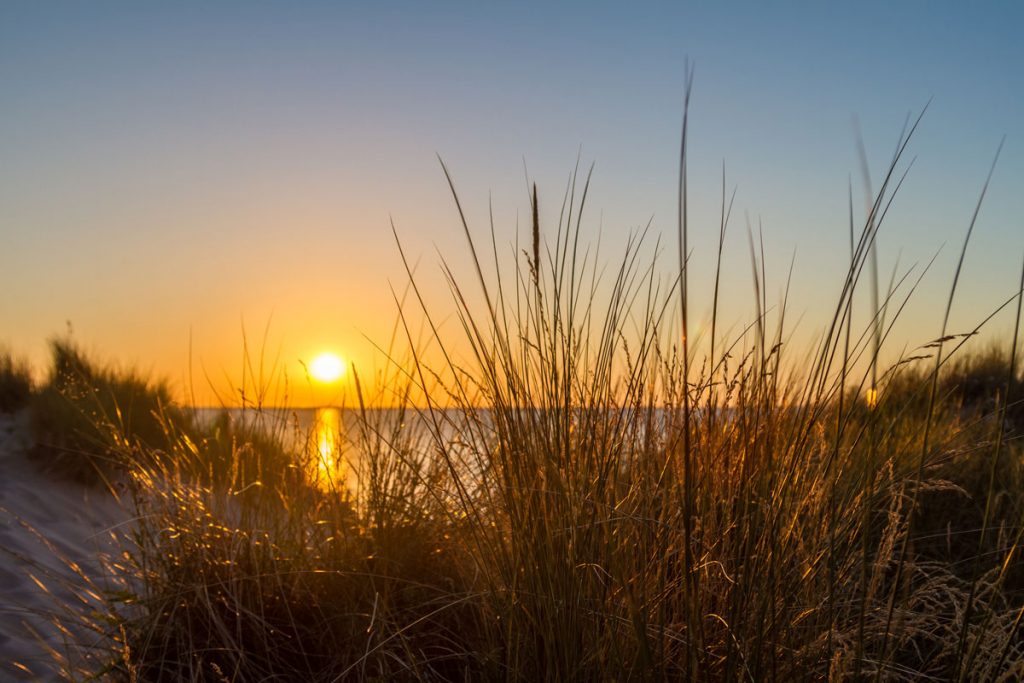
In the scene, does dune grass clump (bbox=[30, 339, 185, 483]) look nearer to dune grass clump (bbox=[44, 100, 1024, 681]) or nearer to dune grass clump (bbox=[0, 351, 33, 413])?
dune grass clump (bbox=[0, 351, 33, 413])

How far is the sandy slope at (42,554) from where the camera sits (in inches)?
99.2

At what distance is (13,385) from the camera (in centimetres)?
788

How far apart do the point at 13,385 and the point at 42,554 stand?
4.75m

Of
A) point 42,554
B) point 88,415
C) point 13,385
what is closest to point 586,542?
point 42,554

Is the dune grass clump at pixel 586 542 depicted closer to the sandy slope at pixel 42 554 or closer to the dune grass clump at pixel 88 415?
the sandy slope at pixel 42 554

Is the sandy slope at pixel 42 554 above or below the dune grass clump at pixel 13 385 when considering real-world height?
below

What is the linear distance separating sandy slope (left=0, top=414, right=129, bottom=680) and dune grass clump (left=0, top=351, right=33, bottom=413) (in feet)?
1.67

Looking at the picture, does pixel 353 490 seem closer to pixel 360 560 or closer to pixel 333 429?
pixel 333 429

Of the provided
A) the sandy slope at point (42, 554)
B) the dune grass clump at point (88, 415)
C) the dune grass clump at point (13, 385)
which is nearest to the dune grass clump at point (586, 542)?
the sandy slope at point (42, 554)

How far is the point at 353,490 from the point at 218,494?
0.51m

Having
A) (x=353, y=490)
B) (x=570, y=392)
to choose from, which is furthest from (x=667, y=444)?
(x=353, y=490)

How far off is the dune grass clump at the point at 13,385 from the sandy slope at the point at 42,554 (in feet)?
1.67

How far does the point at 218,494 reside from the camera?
284 centimetres

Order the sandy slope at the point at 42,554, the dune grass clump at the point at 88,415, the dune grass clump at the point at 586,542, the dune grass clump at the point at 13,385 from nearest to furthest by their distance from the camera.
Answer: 1. the dune grass clump at the point at 586,542
2. the sandy slope at the point at 42,554
3. the dune grass clump at the point at 88,415
4. the dune grass clump at the point at 13,385
